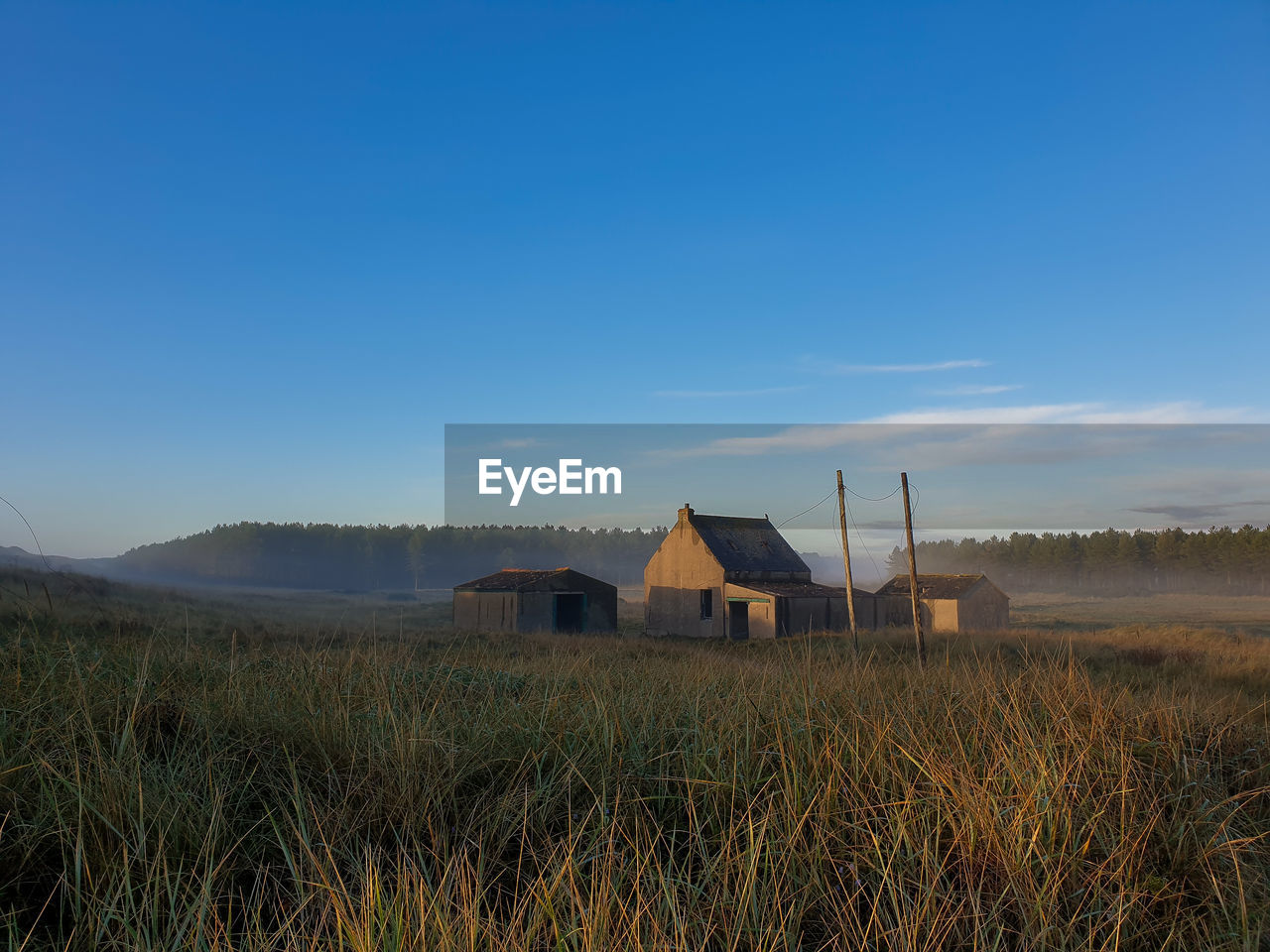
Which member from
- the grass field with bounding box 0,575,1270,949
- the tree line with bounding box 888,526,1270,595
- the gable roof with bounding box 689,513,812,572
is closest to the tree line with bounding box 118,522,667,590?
the tree line with bounding box 888,526,1270,595

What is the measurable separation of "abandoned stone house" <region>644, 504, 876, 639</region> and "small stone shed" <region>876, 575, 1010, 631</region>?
5.79ft

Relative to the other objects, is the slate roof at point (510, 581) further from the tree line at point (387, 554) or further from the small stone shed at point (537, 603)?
the tree line at point (387, 554)

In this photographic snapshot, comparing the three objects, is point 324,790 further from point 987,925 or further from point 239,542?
point 239,542

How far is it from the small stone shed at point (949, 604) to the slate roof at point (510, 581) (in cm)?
1753

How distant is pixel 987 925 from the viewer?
2.89 m

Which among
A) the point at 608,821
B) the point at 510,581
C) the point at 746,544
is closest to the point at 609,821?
the point at 608,821

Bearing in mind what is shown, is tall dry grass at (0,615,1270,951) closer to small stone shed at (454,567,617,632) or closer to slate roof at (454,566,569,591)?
small stone shed at (454,567,617,632)

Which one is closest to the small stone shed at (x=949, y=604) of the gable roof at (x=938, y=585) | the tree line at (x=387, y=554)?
the gable roof at (x=938, y=585)

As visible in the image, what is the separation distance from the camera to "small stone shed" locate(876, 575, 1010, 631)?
40.2m

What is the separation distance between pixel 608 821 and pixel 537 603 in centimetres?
3375

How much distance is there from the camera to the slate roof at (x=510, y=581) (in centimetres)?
3747

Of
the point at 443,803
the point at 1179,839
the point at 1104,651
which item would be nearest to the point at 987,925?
the point at 1179,839

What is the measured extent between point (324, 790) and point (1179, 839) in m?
4.30

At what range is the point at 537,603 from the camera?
121 feet
